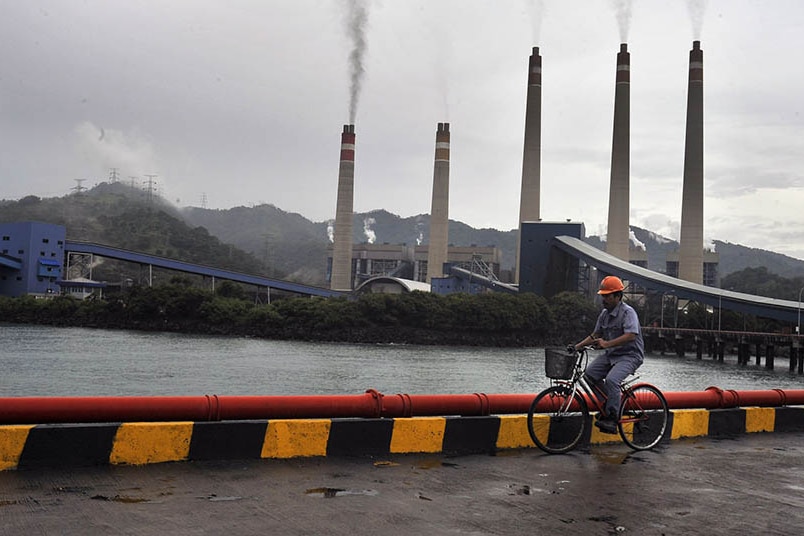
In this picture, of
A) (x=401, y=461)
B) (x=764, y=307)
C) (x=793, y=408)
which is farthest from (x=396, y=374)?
(x=764, y=307)

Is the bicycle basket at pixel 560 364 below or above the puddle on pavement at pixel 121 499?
above

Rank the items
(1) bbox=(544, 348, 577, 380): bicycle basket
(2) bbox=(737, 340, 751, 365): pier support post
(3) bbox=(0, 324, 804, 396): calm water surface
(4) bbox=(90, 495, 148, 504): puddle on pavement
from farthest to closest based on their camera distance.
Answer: (2) bbox=(737, 340, 751, 365): pier support post
(3) bbox=(0, 324, 804, 396): calm water surface
(1) bbox=(544, 348, 577, 380): bicycle basket
(4) bbox=(90, 495, 148, 504): puddle on pavement

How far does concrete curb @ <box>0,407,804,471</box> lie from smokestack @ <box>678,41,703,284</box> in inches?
3216

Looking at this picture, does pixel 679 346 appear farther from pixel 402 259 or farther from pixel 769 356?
pixel 402 259

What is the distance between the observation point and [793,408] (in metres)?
9.54

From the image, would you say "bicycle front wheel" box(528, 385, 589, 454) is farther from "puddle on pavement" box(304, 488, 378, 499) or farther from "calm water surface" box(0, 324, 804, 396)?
"calm water surface" box(0, 324, 804, 396)

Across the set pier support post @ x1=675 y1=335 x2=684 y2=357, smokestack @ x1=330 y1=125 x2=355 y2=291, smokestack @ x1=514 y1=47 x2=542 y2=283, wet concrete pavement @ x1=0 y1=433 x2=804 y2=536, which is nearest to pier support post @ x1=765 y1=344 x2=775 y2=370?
pier support post @ x1=675 y1=335 x2=684 y2=357

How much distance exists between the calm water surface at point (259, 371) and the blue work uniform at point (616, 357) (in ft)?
68.4

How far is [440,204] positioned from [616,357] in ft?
328

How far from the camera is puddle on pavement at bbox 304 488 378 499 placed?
525 cm

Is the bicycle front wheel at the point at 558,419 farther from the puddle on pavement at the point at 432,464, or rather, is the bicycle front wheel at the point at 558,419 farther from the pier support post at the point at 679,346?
the pier support post at the point at 679,346

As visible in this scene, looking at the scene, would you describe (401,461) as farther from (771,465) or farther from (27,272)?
(27,272)

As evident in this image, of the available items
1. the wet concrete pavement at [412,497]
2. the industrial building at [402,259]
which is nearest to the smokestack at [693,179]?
the industrial building at [402,259]

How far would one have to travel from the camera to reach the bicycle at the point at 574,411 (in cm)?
706
